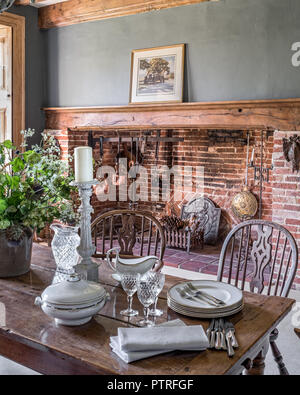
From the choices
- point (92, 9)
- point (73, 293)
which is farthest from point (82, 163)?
point (92, 9)

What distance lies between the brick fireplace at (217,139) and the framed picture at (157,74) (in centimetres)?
10

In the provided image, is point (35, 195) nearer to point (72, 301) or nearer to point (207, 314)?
point (72, 301)

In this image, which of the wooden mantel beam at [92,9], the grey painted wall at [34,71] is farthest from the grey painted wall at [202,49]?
the grey painted wall at [34,71]

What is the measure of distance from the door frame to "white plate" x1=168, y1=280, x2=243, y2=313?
3.21m

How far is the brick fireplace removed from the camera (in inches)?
130

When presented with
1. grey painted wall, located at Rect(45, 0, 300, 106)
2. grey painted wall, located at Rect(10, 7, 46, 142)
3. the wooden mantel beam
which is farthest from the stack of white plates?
grey painted wall, located at Rect(10, 7, 46, 142)

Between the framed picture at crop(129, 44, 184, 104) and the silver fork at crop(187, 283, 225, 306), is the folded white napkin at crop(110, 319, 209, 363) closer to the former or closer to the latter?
the silver fork at crop(187, 283, 225, 306)

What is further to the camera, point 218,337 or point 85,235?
point 85,235

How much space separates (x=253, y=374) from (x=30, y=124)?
3.71m

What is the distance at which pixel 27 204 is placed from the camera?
1.77 metres

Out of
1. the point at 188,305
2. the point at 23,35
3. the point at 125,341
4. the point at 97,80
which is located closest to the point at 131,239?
the point at 188,305

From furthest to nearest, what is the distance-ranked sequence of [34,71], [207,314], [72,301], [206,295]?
1. [34,71]
2. [206,295]
3. [207,314]
4. [72,301]

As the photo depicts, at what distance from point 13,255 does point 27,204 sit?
243 millimetres

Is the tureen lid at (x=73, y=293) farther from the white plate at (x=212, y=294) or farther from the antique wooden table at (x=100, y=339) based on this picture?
the white plate at (x=212, y=294)
